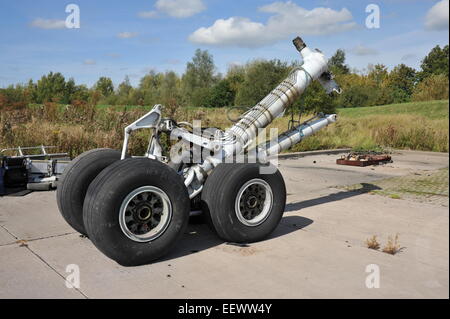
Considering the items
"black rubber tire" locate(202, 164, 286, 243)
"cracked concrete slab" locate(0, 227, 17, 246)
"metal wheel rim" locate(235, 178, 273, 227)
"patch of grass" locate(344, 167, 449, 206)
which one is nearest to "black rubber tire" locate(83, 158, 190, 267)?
"black rubber tire" locate(202, 164, 286, 243)

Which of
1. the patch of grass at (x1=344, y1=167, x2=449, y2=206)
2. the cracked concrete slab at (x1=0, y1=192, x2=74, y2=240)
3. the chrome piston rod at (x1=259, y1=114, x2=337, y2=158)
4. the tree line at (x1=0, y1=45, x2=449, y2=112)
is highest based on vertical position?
the tree line at (x1=0, y1=45, x2=449, y2=112)

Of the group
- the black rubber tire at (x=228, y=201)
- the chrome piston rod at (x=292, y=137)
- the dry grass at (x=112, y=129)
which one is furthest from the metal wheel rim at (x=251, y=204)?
the dry grass at (x=112, y=129)

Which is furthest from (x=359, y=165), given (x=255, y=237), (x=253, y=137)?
(x=255, y=237)

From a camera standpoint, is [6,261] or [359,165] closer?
[6,261]

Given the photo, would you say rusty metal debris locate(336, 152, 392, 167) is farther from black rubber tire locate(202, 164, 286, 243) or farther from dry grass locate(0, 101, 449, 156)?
black rubber tire locate(202, 164, 286, 243)

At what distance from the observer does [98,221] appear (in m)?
3.93

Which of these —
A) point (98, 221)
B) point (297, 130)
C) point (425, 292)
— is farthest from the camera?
point (297, 130)

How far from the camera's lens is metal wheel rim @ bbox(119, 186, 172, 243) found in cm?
409

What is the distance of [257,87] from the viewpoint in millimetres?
19234

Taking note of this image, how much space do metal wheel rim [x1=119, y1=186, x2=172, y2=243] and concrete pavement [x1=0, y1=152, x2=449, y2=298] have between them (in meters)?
0.34

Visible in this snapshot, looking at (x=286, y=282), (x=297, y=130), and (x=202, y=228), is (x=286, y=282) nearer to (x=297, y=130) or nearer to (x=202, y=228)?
(x=202, y=228)

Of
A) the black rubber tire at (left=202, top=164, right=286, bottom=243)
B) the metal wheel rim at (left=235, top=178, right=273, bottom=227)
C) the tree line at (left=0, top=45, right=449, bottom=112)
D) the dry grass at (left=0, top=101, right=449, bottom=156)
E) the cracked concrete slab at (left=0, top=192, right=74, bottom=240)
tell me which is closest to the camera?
the tree line at (left=0, top=45, right=449, bottom=112)

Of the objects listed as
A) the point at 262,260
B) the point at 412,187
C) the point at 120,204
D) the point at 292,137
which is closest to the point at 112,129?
the point at 292,137

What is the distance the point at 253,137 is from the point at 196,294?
8.85 ft
